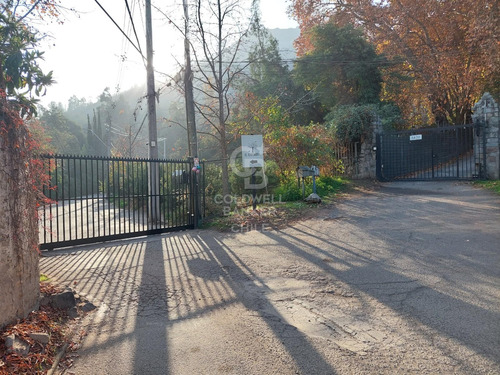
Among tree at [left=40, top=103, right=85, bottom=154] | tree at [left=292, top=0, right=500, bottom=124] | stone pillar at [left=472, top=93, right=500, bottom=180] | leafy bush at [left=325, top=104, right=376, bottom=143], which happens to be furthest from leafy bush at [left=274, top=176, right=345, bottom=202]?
tree at [left=40, top=103, right=85, bottom=154]

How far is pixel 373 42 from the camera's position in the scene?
76.4ft

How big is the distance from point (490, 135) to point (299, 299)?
13832 millimetres

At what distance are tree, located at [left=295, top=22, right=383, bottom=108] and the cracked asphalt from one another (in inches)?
623

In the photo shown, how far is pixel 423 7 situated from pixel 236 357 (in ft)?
73.9

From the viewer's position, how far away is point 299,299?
4.79 meters

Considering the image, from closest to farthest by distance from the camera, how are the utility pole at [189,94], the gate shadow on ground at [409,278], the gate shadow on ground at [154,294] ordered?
the gate shadow on ground at [154,294] → the gate shadow on ground at [409,278] → the utility pole at [189,94]

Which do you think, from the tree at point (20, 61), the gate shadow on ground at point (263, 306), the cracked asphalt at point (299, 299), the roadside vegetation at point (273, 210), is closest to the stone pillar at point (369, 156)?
the roadside vegetation at point (273, 210)

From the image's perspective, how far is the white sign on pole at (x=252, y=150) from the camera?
Result: 35.1ft

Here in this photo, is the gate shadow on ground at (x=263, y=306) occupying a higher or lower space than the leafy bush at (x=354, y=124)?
lower

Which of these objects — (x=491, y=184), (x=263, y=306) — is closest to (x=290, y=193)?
(x=491, y=184)

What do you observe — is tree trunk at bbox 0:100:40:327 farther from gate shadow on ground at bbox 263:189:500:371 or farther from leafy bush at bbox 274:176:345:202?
leafy bush at bbox 274:176:345:202

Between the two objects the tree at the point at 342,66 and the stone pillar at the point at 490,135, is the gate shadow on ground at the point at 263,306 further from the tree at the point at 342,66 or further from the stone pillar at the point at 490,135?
the tree at the point at 342,66

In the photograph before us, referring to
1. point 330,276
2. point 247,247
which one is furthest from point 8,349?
point 247,247

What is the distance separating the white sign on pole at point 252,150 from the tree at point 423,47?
14451 mm
